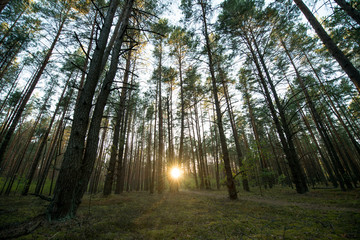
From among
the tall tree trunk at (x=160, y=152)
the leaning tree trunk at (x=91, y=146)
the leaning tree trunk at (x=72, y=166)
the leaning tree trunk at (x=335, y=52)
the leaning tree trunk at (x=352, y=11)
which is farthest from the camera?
the tall tree trunk at (x=160, y=152)

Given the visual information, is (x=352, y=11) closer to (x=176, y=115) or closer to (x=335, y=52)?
(x=335, y=52)

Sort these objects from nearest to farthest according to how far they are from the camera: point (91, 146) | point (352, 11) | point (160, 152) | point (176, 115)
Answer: point (91, 146)
point (352, 11)
point (160, 152)
point (176, 115)

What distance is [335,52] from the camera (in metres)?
4.38

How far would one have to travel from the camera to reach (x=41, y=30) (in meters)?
9.35

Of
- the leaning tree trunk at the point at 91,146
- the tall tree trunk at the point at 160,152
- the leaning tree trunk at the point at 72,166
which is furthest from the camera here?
the tall tree trunk at the point at 160,152

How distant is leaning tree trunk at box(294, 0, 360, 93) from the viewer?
3954 mm

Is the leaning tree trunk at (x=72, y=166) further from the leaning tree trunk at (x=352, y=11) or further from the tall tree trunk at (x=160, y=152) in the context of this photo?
the leaning tree trunk at (x=352, y=11)

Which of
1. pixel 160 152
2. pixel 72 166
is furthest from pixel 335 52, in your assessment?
pixel 160 152

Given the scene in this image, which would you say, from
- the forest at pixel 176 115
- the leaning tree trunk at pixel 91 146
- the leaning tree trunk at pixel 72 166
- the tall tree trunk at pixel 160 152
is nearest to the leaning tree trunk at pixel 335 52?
the forest at pixel 176 115

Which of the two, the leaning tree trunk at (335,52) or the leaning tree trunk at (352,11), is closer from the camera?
the leaning tree trunk at (335,52)

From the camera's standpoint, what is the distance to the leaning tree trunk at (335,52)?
13.0 feet

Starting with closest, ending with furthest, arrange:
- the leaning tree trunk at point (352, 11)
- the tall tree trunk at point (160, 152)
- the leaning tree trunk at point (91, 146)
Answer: the leaning tree trunk at point (91, 146), the leaning tree trunk at point (352, 11), the tall tree trunk at point (160, 152)

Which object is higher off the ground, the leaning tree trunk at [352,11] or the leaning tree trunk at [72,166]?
the leaning tree trunk at [352,11]

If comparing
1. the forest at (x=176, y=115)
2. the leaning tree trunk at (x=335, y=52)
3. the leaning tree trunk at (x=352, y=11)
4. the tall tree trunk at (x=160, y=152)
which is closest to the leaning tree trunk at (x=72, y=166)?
the forest at (x=176, y=115)
